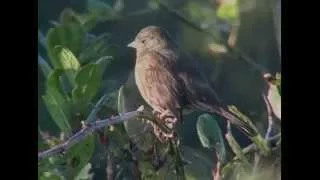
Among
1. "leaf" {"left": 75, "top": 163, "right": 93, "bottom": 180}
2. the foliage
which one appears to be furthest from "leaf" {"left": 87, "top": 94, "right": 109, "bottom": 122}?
"leaf" {"left": 75, "top": 163, "right": 93, "bottom": 180}

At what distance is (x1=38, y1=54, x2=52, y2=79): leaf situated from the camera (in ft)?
3.77

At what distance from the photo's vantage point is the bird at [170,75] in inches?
45.9

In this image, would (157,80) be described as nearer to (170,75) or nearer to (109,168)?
(170,75)

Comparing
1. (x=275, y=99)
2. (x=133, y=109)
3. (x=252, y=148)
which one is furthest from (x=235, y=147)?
(x=133, y=109)

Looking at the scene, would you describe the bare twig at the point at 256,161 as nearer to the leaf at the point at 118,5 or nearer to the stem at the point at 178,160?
the stem at the point at 178,160

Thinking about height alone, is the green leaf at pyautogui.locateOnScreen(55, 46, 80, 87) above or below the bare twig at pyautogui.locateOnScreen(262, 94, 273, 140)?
above

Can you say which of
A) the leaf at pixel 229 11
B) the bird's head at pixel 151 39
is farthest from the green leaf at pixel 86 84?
the leaf at pixel 229 11

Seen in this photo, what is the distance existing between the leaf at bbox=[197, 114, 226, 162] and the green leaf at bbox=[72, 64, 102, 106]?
0.85ft

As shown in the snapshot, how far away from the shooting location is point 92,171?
1.17 metres

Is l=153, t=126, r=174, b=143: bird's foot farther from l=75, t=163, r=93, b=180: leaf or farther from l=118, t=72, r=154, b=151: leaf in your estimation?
l=75, t=163, r=93, b=180: leaf

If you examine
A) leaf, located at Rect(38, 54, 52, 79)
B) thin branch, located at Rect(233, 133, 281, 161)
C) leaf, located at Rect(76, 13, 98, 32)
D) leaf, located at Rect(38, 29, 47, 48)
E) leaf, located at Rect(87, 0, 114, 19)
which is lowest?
thin branch, located at Rect(233, 133, 281, 161)

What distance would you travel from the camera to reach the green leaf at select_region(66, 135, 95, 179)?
1.16 metres
